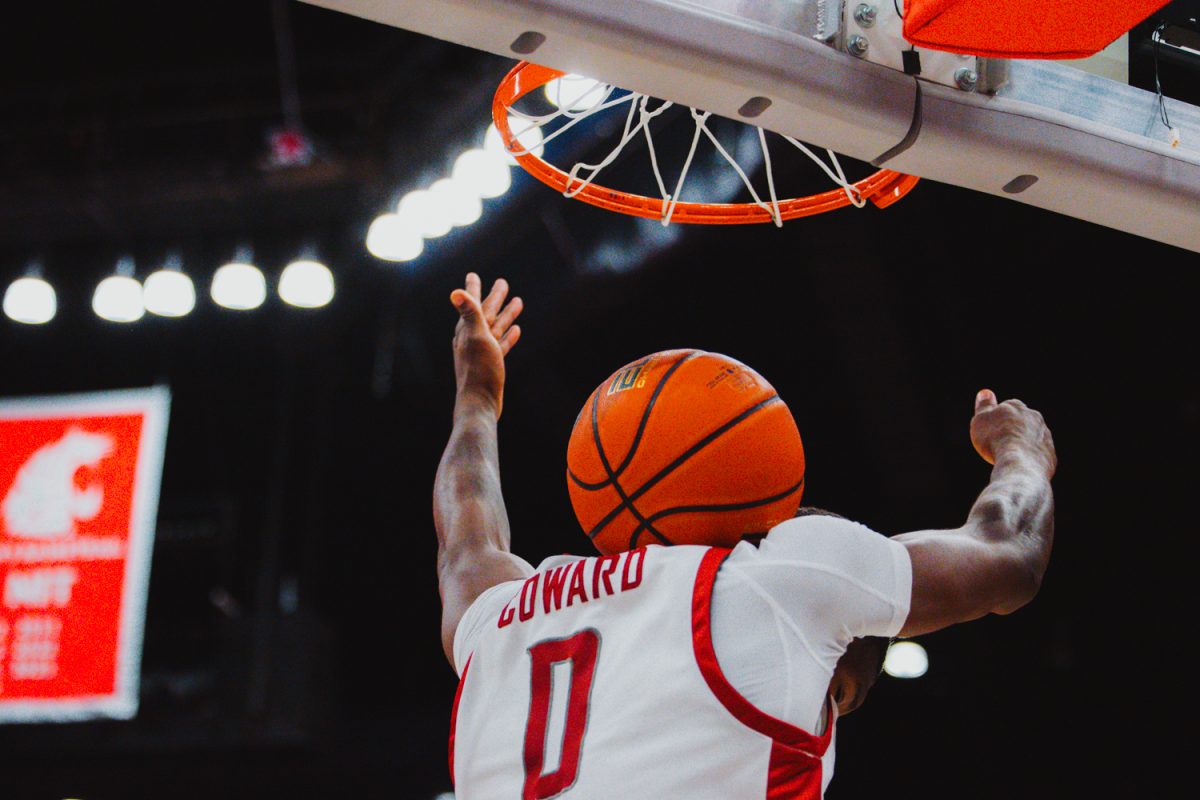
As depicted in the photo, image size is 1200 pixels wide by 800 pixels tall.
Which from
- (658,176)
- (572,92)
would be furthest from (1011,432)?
(572,92)

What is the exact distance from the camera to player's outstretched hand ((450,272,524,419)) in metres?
3.09

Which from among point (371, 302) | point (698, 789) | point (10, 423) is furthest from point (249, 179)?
point (698, 789)

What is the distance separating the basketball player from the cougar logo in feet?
23.3

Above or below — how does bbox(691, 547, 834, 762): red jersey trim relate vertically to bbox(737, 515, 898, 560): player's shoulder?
below

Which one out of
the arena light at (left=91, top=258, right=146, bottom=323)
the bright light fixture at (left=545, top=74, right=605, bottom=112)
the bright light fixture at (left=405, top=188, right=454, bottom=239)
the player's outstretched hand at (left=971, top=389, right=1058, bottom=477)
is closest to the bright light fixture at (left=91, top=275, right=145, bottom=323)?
the arena light at (left=91, top=258, right=146, bottom=323)

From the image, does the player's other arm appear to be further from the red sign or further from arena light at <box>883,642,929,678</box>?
arena light at <box>883,642,929,678</box>

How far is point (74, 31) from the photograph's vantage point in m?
9.39

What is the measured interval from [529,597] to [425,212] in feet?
20.0

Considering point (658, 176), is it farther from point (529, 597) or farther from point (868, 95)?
point (529, 597)

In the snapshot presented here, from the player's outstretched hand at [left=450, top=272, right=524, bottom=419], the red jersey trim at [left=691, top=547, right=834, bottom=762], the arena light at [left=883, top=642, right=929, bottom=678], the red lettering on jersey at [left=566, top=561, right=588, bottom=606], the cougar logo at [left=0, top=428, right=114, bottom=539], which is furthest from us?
the arena light at [left=883, top=642, right=929, bottom=678]

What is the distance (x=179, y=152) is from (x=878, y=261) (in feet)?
16.4

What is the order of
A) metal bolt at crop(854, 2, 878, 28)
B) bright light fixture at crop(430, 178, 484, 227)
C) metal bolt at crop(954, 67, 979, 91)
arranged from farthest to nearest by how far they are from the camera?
bright light fixture at crop(430, 178, 484, 227), metal bolt at crop(954, 67, 979, 91), metal bolt at crop(854, 2, 878, 28)

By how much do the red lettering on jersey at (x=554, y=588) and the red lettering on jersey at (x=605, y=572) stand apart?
0.22ft

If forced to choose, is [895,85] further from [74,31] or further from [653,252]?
[74,31]
